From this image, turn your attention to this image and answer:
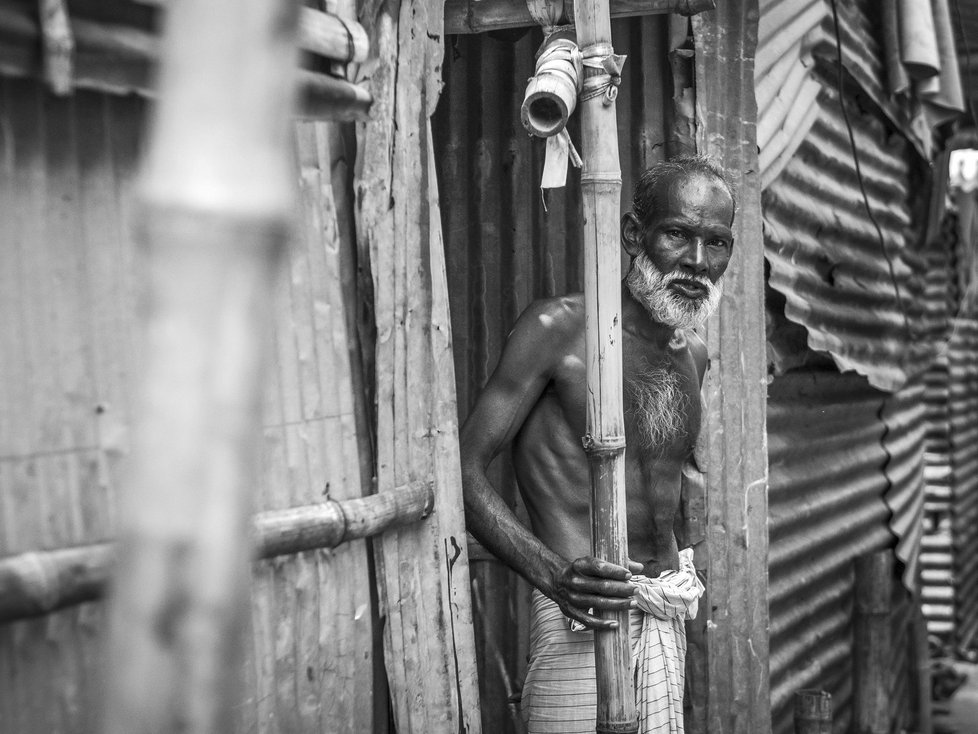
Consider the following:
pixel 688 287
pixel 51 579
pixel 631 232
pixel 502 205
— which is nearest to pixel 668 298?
pixel 688 287

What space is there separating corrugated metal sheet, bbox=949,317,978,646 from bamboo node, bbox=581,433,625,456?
26.1 feet

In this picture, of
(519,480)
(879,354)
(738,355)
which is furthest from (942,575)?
(519,480)

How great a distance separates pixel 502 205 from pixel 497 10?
83cm

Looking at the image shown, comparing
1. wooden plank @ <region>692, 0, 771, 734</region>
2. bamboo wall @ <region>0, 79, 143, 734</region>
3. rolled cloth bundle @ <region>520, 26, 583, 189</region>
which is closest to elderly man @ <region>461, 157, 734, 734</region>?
wooden plank @ <region>692, 0, 771, 734</region>

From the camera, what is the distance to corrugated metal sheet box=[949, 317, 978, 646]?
9789 millimetres

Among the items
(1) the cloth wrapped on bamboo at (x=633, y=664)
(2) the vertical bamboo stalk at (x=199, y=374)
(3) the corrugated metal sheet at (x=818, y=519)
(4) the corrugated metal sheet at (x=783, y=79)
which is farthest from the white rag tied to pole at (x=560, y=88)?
(3) the corrugated metal sheet at (x=818, y=519)

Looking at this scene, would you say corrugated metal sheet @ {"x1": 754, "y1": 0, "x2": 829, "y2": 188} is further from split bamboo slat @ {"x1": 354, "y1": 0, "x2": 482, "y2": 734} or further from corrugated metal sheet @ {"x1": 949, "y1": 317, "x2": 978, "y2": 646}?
corrugated metal sheet @ {"x1": 949, "y1": 317, "x2": 978, "y2": 646}

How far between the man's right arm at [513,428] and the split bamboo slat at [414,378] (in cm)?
22

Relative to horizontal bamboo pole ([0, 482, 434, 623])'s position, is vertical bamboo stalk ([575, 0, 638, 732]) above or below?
above

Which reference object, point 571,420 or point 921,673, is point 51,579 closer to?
point 571,420

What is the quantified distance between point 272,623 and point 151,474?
1.63m

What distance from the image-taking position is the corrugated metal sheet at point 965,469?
32.1ft

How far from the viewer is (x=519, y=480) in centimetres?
335

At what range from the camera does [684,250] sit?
3.34m
